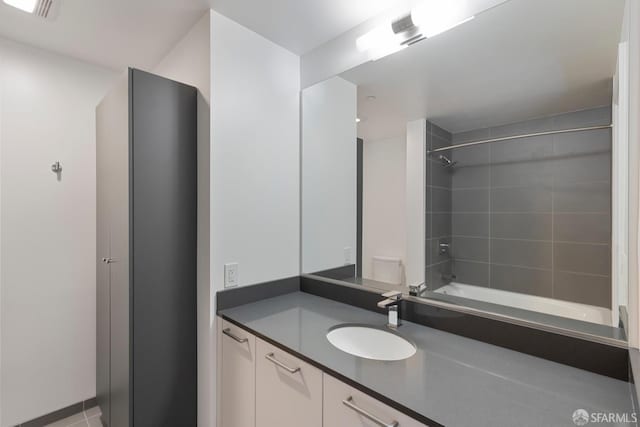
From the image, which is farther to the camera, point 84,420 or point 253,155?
point 84,420

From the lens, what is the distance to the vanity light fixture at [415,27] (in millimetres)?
1319

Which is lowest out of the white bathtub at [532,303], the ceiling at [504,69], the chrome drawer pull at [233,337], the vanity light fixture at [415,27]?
the chrome drawer pull at [233,337]

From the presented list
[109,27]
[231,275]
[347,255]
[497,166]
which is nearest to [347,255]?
[347,255]

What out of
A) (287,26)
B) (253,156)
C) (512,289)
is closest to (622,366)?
(512,289)

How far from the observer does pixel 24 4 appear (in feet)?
4.75

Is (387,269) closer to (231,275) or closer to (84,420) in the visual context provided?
(231,275)

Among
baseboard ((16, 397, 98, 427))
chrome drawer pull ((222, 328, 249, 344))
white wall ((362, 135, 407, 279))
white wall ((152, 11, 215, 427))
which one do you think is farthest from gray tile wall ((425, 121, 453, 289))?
baseboard ((16, 397, 98, 427))

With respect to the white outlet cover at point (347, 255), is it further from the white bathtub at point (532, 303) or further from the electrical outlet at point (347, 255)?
the white bathtub at point (532, 303)

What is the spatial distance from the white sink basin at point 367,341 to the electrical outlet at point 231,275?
611 mm

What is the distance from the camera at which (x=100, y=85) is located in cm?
211

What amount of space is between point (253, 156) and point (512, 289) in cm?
144

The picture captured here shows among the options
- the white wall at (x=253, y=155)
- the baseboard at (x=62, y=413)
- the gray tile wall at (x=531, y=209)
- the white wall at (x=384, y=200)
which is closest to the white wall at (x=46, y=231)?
the baseboard at (x=62, y=413)

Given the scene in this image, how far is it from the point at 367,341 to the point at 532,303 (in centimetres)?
71

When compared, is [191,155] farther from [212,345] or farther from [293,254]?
[212,345]
